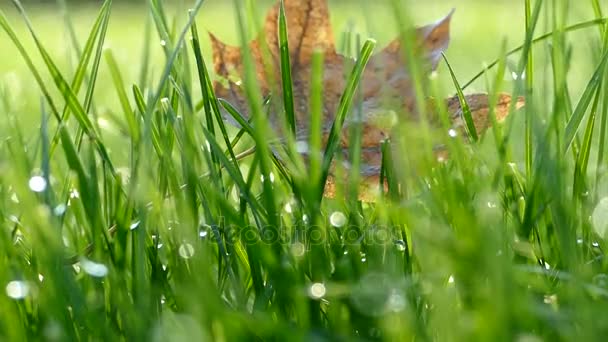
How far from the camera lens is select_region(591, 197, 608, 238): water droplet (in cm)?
59

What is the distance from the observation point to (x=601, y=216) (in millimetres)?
601

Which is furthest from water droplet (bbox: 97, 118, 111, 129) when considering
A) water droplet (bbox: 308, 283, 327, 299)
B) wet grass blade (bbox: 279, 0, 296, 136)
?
water droplet (bbox: 308, 283, 327, 299)

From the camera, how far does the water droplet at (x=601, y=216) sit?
1.93 ft

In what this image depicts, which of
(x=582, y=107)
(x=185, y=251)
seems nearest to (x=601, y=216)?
(x=582, y=107)

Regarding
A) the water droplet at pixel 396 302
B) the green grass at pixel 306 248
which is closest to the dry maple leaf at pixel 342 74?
the green grass at pixel 306 248

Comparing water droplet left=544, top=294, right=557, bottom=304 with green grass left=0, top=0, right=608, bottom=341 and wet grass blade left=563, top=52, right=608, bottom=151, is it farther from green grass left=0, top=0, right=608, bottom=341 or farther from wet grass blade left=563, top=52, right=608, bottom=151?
wet grass blade left=563, top=52, right=608, bottom=151

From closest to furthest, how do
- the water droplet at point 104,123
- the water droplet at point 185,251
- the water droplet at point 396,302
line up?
1. the water droplet at point 396,302
2. the water droplet at point 185,251
3. the water droplet at point 104,123

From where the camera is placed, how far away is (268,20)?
0.71 m

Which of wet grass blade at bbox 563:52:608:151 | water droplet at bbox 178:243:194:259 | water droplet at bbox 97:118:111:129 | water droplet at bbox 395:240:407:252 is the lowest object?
water droplet at bbox 395:240:407:252

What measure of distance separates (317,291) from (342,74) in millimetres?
308

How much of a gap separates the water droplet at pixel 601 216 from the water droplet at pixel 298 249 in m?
0.20

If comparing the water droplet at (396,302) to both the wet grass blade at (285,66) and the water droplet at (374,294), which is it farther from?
the wet grass blade at (285,66)

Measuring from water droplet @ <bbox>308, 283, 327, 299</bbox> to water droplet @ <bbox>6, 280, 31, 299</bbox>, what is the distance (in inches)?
5.5

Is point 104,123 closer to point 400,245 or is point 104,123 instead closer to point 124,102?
point 124,102
